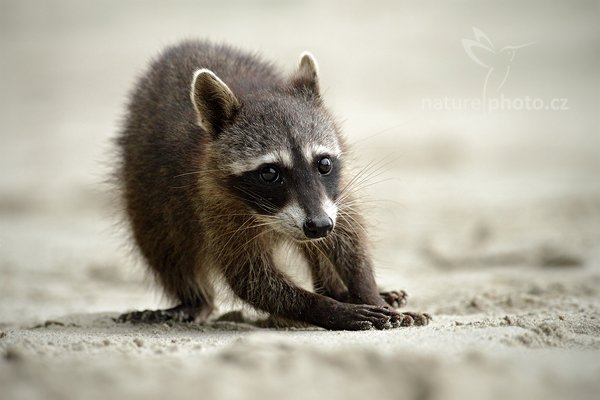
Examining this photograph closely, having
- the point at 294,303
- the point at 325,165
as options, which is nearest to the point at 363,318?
the point at 294,303

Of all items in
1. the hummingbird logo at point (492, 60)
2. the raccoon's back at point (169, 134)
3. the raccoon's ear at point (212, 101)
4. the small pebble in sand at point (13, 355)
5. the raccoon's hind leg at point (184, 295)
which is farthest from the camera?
the hummingbird logo at point (492, 60)

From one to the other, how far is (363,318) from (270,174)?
1241 mm

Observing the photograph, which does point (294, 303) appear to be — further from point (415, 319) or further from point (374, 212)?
point (374, 212)

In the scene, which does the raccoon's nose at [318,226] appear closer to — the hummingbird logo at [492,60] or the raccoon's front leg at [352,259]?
the raccoon's front leg at [352,259]

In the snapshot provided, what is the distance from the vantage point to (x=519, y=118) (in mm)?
18234

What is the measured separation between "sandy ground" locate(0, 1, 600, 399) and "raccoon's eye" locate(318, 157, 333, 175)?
948 mm

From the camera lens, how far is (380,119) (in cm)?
1797

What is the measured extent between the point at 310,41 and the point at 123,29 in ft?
22.9

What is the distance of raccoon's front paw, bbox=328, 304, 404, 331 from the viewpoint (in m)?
5.89

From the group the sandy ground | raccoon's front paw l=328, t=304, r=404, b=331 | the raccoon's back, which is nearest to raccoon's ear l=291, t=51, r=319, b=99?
the raccoon's back

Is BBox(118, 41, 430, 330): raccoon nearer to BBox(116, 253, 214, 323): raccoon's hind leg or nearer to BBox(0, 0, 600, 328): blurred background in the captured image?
BBox(116, 253, 214, 323): raccoon's hind leg

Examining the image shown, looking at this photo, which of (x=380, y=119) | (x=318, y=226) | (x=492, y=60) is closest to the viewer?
(x=318, y=226)

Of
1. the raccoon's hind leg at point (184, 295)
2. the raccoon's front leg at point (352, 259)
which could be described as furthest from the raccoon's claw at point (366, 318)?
the raccoon's hind leg at point (184, 295)

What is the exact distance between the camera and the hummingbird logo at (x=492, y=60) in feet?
63.7
